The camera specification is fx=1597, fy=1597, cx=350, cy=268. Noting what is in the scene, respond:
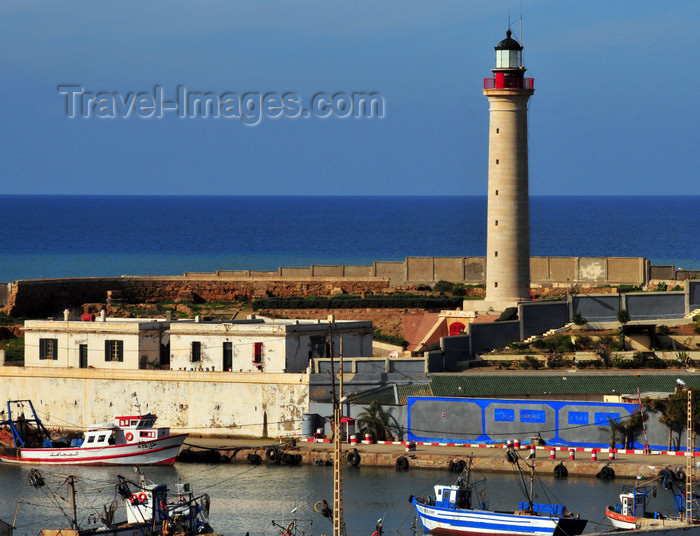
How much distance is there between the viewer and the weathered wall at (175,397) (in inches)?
1935

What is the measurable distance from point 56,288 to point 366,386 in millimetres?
29113

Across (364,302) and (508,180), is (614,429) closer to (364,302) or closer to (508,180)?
(508,180)

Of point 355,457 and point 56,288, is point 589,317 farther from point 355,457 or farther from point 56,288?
point 56,288

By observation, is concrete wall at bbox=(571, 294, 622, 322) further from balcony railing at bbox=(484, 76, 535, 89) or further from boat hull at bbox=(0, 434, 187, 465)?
boat hull at bbox=(0, 434, 187, 465)

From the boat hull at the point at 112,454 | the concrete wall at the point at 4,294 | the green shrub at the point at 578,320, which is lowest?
the boat hull at the point at 112,454

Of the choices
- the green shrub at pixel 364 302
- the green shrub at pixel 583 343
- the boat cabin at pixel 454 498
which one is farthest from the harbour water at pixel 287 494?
the green shrub at pixel 364 302

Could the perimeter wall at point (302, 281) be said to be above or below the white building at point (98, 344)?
above

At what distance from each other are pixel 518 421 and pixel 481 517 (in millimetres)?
9553

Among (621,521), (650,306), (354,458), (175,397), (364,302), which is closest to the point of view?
(621,521)

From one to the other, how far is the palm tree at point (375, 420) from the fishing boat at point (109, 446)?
5.34 meters

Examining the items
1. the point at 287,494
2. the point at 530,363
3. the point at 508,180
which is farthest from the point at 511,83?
the point at 287,494

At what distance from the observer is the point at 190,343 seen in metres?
51.9

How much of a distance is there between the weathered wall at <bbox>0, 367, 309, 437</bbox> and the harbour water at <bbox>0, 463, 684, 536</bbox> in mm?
3306

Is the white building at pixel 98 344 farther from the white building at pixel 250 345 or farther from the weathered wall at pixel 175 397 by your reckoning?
the weathered wall at pixel 175 397
